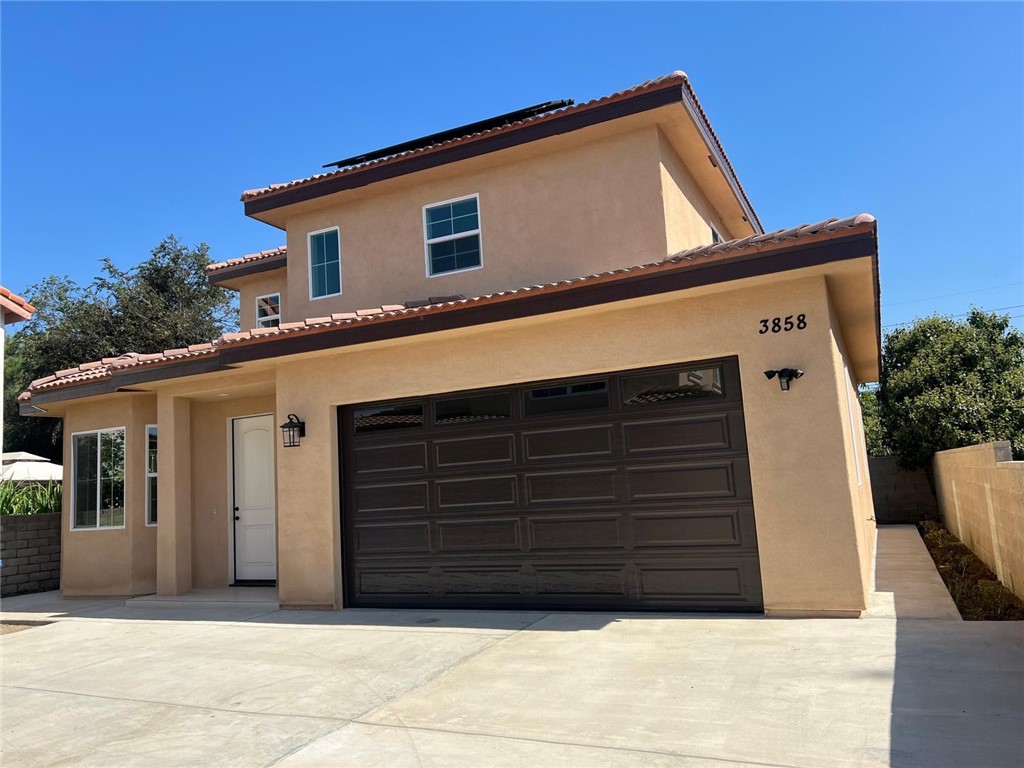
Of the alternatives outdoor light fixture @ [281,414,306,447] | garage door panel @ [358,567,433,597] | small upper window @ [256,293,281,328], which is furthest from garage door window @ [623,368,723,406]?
small upper window @ [256,293,281,328]

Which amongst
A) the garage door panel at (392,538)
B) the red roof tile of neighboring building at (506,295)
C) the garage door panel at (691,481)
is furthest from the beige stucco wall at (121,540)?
the garage door panel at (691,481)

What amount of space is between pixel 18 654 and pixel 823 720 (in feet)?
27.4

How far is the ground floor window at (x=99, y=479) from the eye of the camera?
12539 millimetres

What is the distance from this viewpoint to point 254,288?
1576 centimetres

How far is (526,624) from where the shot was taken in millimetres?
7867

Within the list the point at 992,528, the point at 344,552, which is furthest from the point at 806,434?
the point at 344,552

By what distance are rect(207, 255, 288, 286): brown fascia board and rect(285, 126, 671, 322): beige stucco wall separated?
259 cm

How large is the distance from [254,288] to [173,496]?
5584mm

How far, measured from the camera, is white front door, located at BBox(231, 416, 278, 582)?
12102mm

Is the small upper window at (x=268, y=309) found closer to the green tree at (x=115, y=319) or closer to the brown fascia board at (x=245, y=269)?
the brown fascia board at (x=245, y=269)

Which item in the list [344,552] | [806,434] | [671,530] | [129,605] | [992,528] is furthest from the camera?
[129,605]

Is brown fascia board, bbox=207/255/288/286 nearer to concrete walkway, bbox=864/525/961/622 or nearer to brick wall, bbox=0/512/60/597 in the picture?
brick wall, bbox=0/512/60/597

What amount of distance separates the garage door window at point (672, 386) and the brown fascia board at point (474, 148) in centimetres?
388

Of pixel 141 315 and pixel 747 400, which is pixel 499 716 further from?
pixel 141 315
